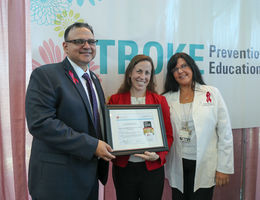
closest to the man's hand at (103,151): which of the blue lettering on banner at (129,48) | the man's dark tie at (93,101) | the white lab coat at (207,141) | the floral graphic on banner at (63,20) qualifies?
the man's dark tie at (93,101)

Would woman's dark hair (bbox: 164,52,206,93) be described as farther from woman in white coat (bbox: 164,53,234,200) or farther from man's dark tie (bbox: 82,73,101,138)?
man's dark tie (bbox: 82,73,101,138)

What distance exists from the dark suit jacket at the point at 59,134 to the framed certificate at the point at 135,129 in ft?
0.44

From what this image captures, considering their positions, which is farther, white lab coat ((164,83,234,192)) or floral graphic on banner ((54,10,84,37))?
floral graphic on banner ((54,10,84,37))

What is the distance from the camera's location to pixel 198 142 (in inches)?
57.1

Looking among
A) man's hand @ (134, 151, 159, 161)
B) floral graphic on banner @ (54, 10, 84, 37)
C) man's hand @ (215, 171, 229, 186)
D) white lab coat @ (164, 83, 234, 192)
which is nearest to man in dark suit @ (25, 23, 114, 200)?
man's hand @ (134, 151, 159, 161)

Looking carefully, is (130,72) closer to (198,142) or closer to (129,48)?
(129,48)

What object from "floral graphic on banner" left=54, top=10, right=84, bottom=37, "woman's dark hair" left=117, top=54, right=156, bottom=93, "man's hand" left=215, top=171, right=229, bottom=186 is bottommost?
"man's hand" left=215, top=171, right=229, bottom=186

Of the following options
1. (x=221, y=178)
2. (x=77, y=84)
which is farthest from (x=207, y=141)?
(x=77, y=84)

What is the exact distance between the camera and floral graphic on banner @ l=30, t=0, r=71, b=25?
1535 mm

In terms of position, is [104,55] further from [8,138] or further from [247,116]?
[247,116]

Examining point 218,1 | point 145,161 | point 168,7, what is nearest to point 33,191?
point 145,161

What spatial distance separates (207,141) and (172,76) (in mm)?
609

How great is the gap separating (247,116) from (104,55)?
5.33ft

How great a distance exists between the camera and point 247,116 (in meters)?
2.06
